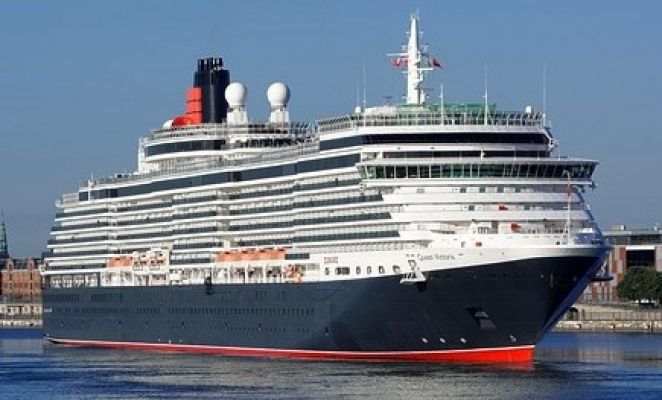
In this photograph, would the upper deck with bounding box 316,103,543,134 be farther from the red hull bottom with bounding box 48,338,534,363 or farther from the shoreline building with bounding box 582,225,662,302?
the shoreline building with bounding box 582,225,662,302

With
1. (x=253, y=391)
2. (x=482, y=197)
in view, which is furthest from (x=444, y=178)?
(x=253, y=391)

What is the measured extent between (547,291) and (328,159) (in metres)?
14.1

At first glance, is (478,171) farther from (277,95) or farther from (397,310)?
(277,95)

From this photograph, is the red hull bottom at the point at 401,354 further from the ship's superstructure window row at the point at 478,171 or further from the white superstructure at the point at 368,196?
the ship's superstructure window row at the point at 478,171

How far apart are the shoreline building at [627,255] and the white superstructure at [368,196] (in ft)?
225

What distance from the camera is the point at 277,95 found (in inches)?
4547

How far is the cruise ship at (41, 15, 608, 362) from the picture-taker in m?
88.1

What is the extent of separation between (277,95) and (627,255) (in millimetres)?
70964

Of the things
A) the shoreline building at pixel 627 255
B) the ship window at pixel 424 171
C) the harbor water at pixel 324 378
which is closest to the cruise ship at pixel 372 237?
the ship window at pixel 424 171

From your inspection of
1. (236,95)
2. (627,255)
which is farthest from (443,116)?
(627,255)

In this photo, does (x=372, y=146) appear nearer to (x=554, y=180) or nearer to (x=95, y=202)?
(x=554, y=180)

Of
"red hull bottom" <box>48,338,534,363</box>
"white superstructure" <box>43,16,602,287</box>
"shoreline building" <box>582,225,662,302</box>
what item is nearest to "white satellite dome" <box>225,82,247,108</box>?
"white superstructure" <box>43,16,602,287</box>

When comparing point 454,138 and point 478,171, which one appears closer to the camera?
point 478,171

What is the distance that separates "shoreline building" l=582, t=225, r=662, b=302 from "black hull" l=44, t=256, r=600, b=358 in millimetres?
75728
